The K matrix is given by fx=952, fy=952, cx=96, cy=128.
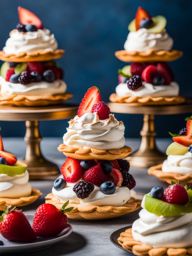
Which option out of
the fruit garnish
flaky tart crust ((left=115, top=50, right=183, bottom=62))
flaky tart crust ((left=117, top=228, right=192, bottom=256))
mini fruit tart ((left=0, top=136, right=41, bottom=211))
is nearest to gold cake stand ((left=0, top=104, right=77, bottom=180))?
flaky tart crust ((left=115, top=50, right=183, bottom=62))

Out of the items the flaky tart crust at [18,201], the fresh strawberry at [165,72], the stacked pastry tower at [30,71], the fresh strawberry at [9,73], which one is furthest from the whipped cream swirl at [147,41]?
the flaky tart crust at [18,201]

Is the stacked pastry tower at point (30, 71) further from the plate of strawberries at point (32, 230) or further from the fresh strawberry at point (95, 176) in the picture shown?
the plate of strawberries at point (32, 230)

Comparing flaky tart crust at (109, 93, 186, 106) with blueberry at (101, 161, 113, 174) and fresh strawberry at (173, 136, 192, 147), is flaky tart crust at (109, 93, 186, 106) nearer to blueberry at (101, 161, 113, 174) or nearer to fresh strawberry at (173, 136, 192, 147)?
fresh strawberry at (173, 136, 192, 147)

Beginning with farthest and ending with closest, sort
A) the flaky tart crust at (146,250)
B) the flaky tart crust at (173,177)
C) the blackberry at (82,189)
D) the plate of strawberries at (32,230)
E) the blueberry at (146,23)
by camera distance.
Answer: the blueberry at (146,23)
the flaky tart crust at (173,177)
the blackberry at (82,189)
the plate of strawberries at (32,230)
the flaky tart crust at (146,250)

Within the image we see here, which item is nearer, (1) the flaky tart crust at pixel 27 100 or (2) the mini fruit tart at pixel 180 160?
(2) the mini fruit tart at pixel 180 160

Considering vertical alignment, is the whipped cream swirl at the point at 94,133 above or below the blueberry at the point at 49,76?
below

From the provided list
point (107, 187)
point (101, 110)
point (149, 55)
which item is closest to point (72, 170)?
point (107, 187)

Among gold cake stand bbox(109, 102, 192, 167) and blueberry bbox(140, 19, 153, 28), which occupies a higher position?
blueberry bbox(140, 19, 153, 28)

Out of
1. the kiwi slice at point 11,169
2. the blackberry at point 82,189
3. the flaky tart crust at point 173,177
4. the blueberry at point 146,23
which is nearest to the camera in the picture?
the blackberry at point 82,189
